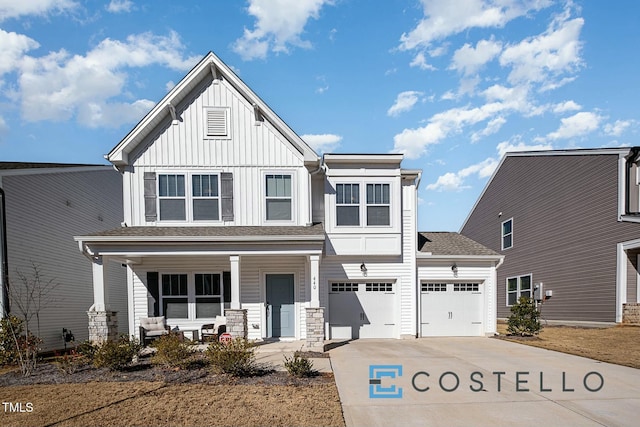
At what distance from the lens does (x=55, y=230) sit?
47.0 ft

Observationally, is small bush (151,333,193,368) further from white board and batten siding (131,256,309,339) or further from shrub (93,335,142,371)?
white board and batten siding (131,256,309,339)

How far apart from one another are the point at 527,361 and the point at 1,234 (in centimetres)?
1521

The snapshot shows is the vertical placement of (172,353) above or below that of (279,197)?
below

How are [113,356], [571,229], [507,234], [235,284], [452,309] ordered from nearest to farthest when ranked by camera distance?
[113,356], [235,284], [452,309], [571,229], [507,234]

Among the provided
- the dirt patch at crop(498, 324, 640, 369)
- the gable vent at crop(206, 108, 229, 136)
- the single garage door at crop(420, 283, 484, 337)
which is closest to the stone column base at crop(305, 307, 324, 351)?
the single garage door at crop(420, 283, 484, 337)

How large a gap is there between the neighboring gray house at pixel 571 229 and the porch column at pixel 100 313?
18304 millimetres

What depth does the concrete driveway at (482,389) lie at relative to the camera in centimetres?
575

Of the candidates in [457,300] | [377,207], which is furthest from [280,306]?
[457,300]

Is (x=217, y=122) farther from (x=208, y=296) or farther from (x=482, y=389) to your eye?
(x=482, y=389)

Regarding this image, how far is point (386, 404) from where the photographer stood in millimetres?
6305

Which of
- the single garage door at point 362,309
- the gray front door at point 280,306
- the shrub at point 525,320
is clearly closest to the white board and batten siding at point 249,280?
the gray front door at point 280,306

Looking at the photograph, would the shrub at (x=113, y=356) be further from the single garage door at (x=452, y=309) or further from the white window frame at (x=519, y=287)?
the white window frame at (x=519, y=287)

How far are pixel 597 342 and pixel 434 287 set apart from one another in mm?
5251

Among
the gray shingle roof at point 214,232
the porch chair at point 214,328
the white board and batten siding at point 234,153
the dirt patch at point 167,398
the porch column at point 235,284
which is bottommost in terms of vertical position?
the porch chair at point 214,328
